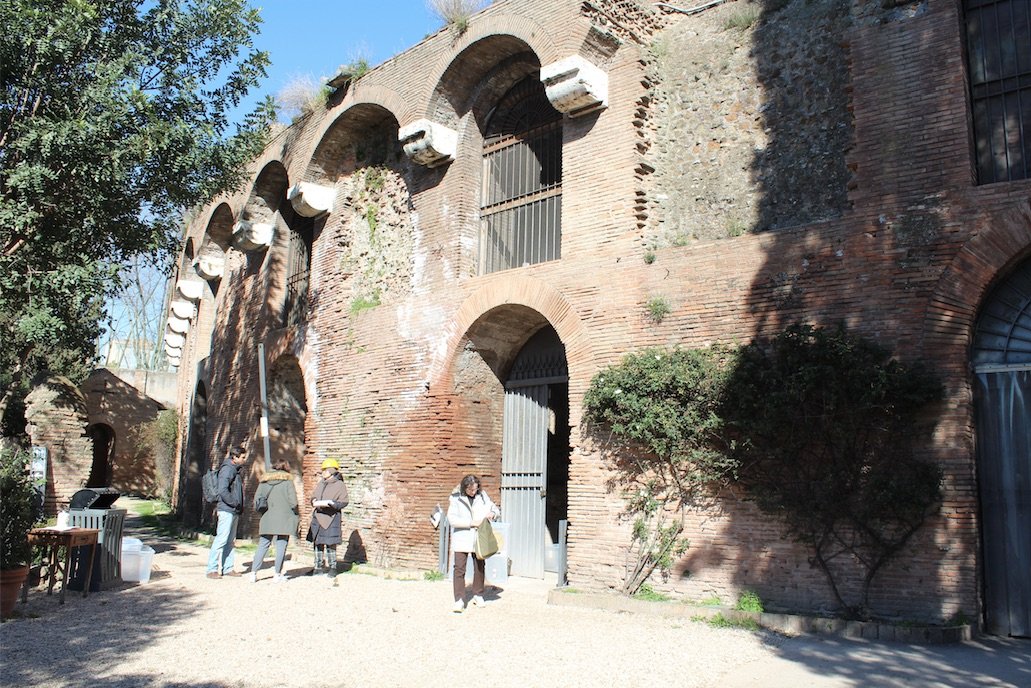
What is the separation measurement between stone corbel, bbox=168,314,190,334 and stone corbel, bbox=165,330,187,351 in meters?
0.57

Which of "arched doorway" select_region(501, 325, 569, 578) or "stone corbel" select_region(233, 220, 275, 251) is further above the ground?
"stone corbel" select_region(233, 220, 275, 251)

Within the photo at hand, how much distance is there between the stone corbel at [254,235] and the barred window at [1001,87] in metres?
12.6

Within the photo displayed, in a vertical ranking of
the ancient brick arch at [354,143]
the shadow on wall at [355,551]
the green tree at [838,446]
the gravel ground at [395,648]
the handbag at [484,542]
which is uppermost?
the ancient brick arch at [354,143]

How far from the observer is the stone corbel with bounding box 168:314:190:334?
963 inches

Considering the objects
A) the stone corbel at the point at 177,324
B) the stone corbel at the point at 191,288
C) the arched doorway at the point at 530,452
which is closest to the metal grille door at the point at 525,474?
the arched doorway at the point at 530,452

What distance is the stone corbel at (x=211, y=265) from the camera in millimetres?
20672

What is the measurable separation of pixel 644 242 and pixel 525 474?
3.69m

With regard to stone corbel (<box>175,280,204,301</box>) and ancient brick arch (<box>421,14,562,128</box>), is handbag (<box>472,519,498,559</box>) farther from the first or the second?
stone corbel (<box>175,280,204,301</box>)

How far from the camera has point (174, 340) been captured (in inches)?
1011

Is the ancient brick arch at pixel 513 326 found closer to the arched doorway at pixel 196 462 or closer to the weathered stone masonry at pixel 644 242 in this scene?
the weathered stone masonry at pixel 644 242

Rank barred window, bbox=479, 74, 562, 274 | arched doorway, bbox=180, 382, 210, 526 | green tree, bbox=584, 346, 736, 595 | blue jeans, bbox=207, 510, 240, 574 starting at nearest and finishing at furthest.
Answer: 1. green tree, bbox=584, 346, 736, 595
2. blue jeans, bbox=207, 510, 240, 574
3. barred window, bbox=479, 74, 562, 274
4. arched doorway, bbox=180, 382, 210, 526

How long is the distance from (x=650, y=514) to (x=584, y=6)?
6.32 m

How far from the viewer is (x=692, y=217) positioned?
1001 centimetres

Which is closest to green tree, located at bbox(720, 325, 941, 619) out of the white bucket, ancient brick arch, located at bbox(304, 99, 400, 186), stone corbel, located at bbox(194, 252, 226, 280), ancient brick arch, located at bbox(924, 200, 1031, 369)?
ancient brick arch, located at bbox(924, 200, 1031, 369)
